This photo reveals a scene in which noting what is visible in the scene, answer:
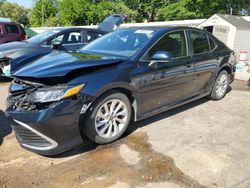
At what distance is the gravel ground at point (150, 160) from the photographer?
2973 millimetres

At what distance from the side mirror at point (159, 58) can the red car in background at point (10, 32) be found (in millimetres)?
9182

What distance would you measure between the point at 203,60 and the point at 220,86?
3.55ft

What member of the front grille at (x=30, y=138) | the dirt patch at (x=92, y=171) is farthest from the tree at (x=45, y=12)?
the dirt patch at (x=92, y=171)

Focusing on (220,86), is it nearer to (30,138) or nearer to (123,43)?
(123,43)

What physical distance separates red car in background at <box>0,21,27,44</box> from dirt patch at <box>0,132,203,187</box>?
9320 millimetres

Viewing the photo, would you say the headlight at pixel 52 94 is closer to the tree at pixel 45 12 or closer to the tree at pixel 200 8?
the tree at pixel 200 8

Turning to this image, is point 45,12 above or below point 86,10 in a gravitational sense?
below

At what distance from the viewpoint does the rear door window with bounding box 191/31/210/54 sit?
4.86m

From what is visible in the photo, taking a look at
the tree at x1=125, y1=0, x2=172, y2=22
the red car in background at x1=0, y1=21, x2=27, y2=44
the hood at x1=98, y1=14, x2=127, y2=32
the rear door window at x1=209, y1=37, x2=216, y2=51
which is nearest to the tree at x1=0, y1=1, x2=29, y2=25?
the tree at x1=125, y1=0, x2=172, y2=22

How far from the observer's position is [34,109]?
10.1ft

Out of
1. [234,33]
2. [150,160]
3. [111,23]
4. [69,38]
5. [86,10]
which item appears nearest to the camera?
[150,160]

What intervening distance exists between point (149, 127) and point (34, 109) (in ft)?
6.22

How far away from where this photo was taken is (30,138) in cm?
322

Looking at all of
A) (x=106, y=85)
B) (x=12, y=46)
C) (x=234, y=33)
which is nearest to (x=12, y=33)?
(x=12, y=46)
